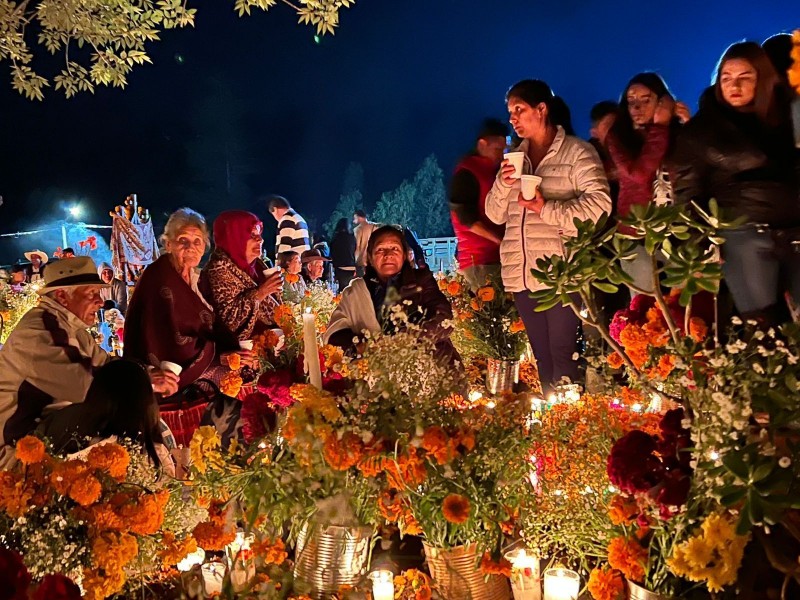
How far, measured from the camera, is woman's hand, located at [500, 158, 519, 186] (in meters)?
3.17

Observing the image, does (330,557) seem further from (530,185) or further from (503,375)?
(503,375)

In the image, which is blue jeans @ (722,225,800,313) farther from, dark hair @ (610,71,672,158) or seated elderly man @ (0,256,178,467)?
seated elderly man @ (0,256,178,467)

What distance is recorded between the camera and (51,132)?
101 ft

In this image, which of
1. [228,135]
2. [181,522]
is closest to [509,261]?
[181,522]

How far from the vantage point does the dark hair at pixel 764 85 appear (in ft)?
8.20

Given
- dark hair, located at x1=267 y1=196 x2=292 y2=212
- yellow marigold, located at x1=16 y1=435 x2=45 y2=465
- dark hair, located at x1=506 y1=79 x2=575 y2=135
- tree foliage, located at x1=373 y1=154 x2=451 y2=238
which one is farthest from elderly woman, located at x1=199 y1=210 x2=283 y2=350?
tree foliage, located at x1=373 y1=154 x2=451 y2=238

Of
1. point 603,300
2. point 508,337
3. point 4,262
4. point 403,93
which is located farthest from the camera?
point 403,93

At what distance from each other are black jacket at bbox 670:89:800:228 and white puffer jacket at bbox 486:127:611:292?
1.84 ft

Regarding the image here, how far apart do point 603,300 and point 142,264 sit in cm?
673

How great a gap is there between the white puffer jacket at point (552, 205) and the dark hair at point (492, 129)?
0.89 metres

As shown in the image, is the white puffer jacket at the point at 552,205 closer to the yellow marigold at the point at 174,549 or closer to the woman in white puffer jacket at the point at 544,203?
the woman in white puffer jacket at the point at 544,203

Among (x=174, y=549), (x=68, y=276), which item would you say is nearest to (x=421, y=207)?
(x=68, y=276)

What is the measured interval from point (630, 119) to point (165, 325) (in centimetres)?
243

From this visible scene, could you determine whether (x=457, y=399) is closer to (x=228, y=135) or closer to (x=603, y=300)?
(x=603, y=300)
